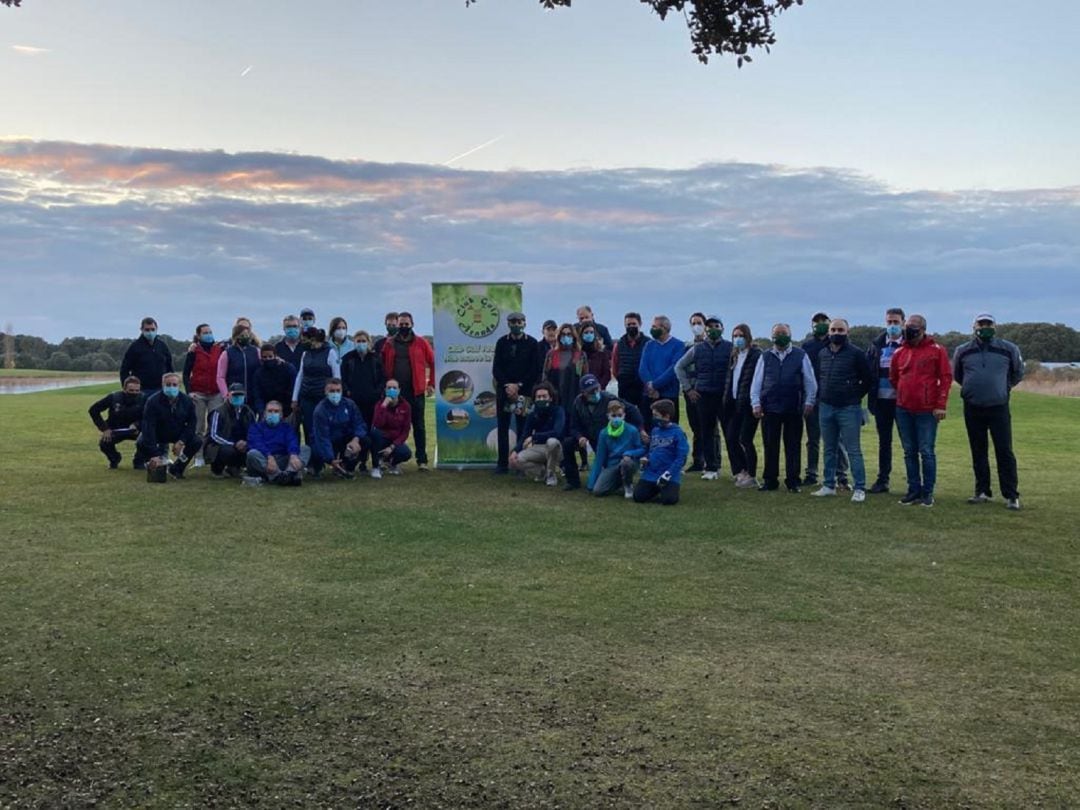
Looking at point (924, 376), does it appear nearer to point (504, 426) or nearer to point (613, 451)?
point (613, 451)

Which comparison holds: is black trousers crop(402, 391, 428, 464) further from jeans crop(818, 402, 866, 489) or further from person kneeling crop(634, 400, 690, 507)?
jeans crop(818, 402, 866, 489)

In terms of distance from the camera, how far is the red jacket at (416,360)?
14.7 meters

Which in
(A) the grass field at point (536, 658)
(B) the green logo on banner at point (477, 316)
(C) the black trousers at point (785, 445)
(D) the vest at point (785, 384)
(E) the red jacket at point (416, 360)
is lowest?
(A) the grass field at point (536, 658)

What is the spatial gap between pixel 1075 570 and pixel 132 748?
25.7 feet

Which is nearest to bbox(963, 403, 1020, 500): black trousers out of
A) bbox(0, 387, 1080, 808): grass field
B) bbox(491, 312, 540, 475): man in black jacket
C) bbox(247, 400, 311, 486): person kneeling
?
bbox(0, 387, 1080, 808): grass field

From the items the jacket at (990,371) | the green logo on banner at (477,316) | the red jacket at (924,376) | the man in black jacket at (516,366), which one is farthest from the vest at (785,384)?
the green logo on banner at (477,316)

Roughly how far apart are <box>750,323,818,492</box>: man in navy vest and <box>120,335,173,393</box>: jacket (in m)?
9.08

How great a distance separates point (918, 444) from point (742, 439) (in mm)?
2564

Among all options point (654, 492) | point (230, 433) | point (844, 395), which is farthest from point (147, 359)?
point (844, 395)

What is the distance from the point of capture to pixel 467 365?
15.4m

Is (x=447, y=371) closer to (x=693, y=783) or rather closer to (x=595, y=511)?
(x=595, y=511)

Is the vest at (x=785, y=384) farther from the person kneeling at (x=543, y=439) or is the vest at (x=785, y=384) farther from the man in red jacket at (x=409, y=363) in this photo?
the man in red jacket at (x=409, y=363)

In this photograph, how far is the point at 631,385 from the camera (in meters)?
14.7

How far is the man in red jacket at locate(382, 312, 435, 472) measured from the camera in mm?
14711
